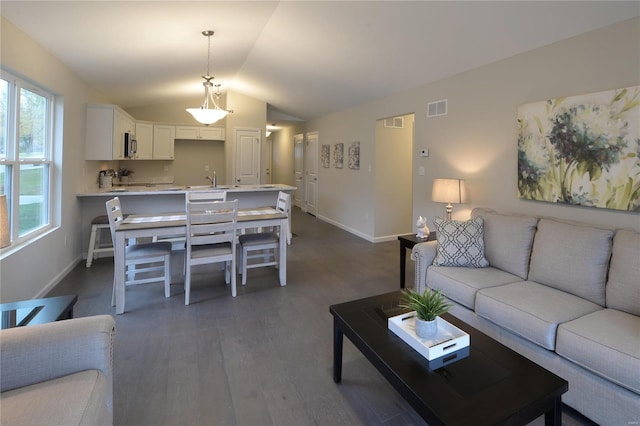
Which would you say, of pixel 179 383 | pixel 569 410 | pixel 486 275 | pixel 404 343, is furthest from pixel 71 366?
pixel 486 275

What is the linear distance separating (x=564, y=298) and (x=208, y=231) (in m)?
2.93

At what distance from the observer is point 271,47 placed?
4.68 m

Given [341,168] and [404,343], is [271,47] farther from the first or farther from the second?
[404,343]

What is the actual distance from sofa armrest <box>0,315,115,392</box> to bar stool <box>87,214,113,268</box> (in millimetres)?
3349

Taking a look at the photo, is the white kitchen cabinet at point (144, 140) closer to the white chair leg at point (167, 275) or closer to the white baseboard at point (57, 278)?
the white baseboard at point (57, 278)

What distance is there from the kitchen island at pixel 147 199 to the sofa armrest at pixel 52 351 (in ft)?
11.8

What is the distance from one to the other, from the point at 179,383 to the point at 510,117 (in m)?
3.69

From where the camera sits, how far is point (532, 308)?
2.05m

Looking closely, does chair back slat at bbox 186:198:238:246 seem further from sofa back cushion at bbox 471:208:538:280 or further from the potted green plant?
sofa back cushion at bbox 471:208:538:280

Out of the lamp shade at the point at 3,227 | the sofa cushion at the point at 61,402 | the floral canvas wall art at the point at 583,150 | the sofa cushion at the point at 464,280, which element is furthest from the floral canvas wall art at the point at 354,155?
the sofa cushion at the point at 61,402

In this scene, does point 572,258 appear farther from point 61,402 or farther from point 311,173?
point 311,173

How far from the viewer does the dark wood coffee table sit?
1.26 m

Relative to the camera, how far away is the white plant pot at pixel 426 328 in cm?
165

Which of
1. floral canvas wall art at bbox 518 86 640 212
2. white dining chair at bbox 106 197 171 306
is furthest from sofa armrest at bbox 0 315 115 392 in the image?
floral canvas wall art at bbox 518 86 640 212
